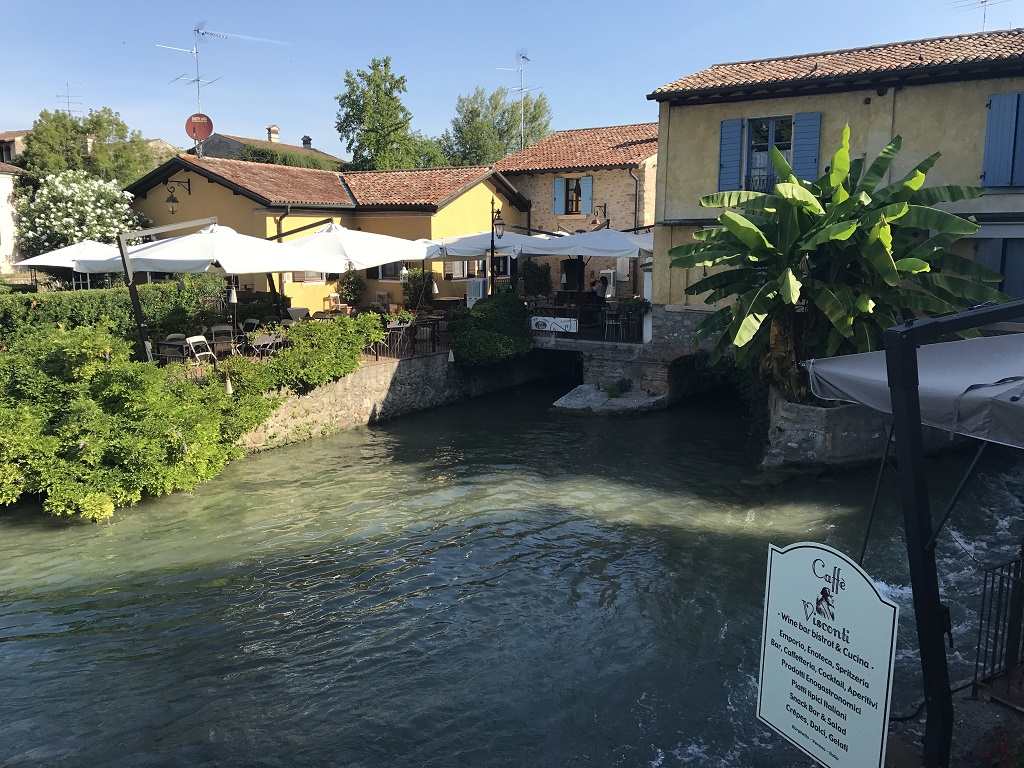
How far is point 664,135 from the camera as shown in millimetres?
21469

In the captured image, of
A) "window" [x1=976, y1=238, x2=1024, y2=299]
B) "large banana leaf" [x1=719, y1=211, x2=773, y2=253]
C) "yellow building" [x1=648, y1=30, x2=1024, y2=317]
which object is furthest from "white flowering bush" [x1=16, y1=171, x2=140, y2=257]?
"window" [x1=976, y1=238, x2=1024, y2=299]

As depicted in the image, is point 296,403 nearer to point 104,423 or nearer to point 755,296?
point 104,423

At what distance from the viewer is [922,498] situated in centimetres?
546

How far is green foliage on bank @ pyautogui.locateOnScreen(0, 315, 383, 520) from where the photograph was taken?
13.5 meters

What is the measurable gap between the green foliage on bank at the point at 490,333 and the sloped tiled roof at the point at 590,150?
426 inches

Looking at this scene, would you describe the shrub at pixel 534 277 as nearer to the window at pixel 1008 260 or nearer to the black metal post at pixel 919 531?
the window at pixel 1008 260

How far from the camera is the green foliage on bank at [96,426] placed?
13.5 meters

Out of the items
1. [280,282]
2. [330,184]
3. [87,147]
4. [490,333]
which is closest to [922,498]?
[490,333]

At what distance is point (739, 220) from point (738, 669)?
8819 millimetres

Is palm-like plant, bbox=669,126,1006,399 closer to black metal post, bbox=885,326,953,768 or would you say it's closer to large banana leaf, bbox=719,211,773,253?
large banana leaf, bbox=719,211,773,253

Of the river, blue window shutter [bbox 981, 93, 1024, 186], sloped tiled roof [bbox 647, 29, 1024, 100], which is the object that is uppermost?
sloped tiled roof [bbox 647, 29, 1024, 100]

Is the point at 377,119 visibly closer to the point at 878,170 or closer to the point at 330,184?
the point at 330,184

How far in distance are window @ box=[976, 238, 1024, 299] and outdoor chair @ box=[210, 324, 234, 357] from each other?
16.3 m

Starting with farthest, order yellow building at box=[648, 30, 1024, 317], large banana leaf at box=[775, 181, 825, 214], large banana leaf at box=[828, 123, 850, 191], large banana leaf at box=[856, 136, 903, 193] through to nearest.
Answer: yellow building at box=[648, 30, 1024, 317], large banana leaf at box=[856, 136, 903, 193], large banana leaf at box=[828, 123, 850, 191], large banana leaf at box=[775, 181, 825, 214]
